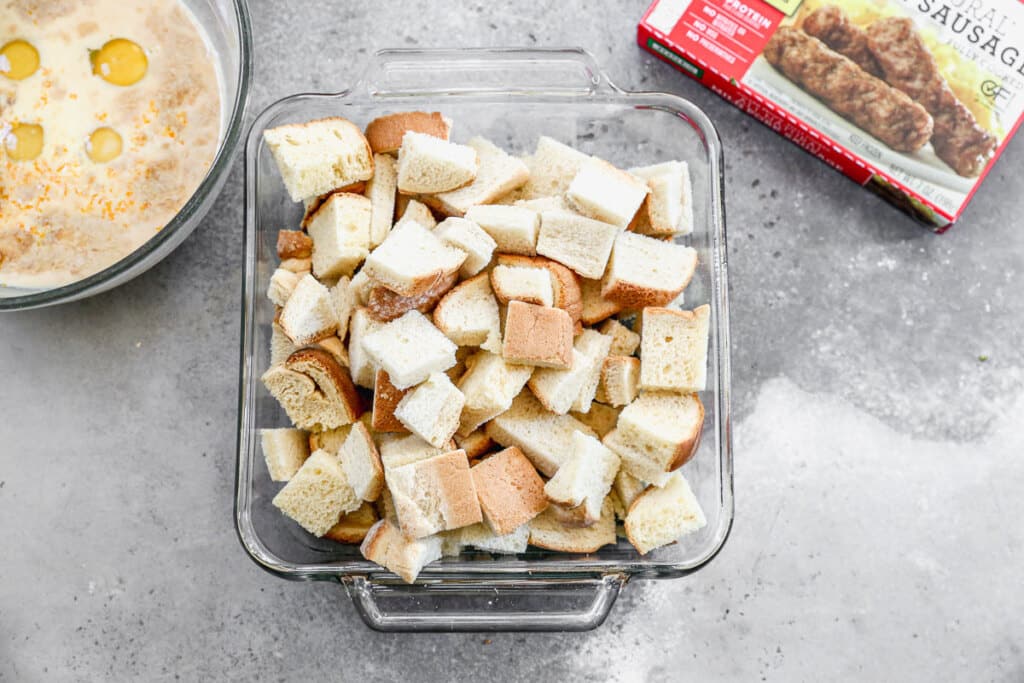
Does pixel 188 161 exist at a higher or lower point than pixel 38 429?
higher

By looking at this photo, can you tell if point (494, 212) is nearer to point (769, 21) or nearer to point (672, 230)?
point (672, 230)

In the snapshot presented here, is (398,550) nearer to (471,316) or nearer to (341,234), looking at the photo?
(471,316)

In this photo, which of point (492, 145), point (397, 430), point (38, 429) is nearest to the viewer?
point (397, 430)

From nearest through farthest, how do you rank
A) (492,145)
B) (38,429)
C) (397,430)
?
(397,430) → (492,145) → (38,429)

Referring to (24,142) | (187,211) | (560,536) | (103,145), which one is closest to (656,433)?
(560,536)

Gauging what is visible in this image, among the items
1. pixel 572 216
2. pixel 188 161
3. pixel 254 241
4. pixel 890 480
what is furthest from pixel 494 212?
pixel 890 480

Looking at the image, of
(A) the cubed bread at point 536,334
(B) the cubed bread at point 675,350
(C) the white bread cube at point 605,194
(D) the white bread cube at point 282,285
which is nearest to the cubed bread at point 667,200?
(C) the white bread cube at point 605,194
